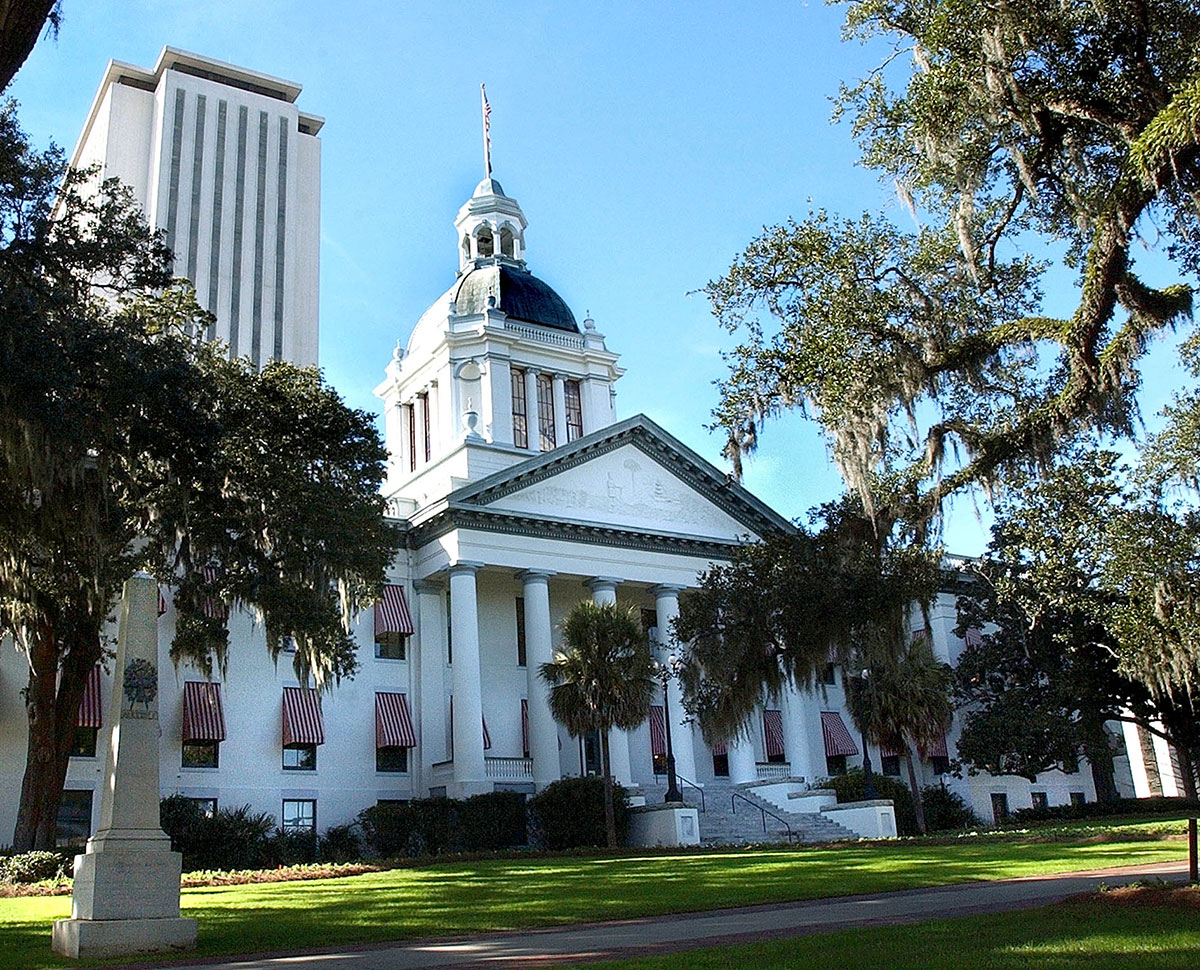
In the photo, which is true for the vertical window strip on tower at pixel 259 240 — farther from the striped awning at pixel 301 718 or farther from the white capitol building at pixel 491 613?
the striped awning at pixel 301 718

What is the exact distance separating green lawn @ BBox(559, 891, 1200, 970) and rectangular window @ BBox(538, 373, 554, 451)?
131ft

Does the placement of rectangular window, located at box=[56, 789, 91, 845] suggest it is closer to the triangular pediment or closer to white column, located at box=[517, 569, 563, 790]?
white column, located at box=[517, 569, 563, 790]

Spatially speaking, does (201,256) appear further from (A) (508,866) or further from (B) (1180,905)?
(B) (1180,905)

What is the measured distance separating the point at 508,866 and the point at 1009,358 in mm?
16847

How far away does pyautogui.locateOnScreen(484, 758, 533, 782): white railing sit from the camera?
38500 millimetres

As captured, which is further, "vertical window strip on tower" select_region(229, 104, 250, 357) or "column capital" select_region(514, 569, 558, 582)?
"vertical window strip on tower" select_region(229, 104, 250, 357)

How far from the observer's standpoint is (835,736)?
1860 inches

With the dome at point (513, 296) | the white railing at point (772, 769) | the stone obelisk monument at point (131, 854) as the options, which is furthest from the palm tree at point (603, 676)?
the dome at point (513, 296)

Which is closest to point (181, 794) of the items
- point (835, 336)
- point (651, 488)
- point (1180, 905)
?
point (651, 488)

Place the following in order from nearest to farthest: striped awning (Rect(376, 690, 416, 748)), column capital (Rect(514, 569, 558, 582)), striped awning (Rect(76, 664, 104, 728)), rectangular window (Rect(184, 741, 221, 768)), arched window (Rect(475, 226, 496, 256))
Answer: striped awning (Rect(76, 664, 104, 728)) < rectangular window (Rect(184, 741, 221, 768)) < striped awning (Rect(376, 690, 416, 748)) < column capital (Rect(514, 569, 558, 582)) < arched window (Rect(475, 226, 496, 256))

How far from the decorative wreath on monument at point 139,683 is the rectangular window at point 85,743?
22.5 m

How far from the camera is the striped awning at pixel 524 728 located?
4194 centimetres

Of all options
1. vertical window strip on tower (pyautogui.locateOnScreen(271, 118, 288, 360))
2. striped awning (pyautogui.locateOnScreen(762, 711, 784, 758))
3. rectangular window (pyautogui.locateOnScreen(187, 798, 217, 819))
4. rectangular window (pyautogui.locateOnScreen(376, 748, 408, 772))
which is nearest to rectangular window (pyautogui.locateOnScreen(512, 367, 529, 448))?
rectangular window (pyautogui.locateOnScreen(376, 748, 408, 772))

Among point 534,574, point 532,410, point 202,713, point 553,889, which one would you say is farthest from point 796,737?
point 553,889
